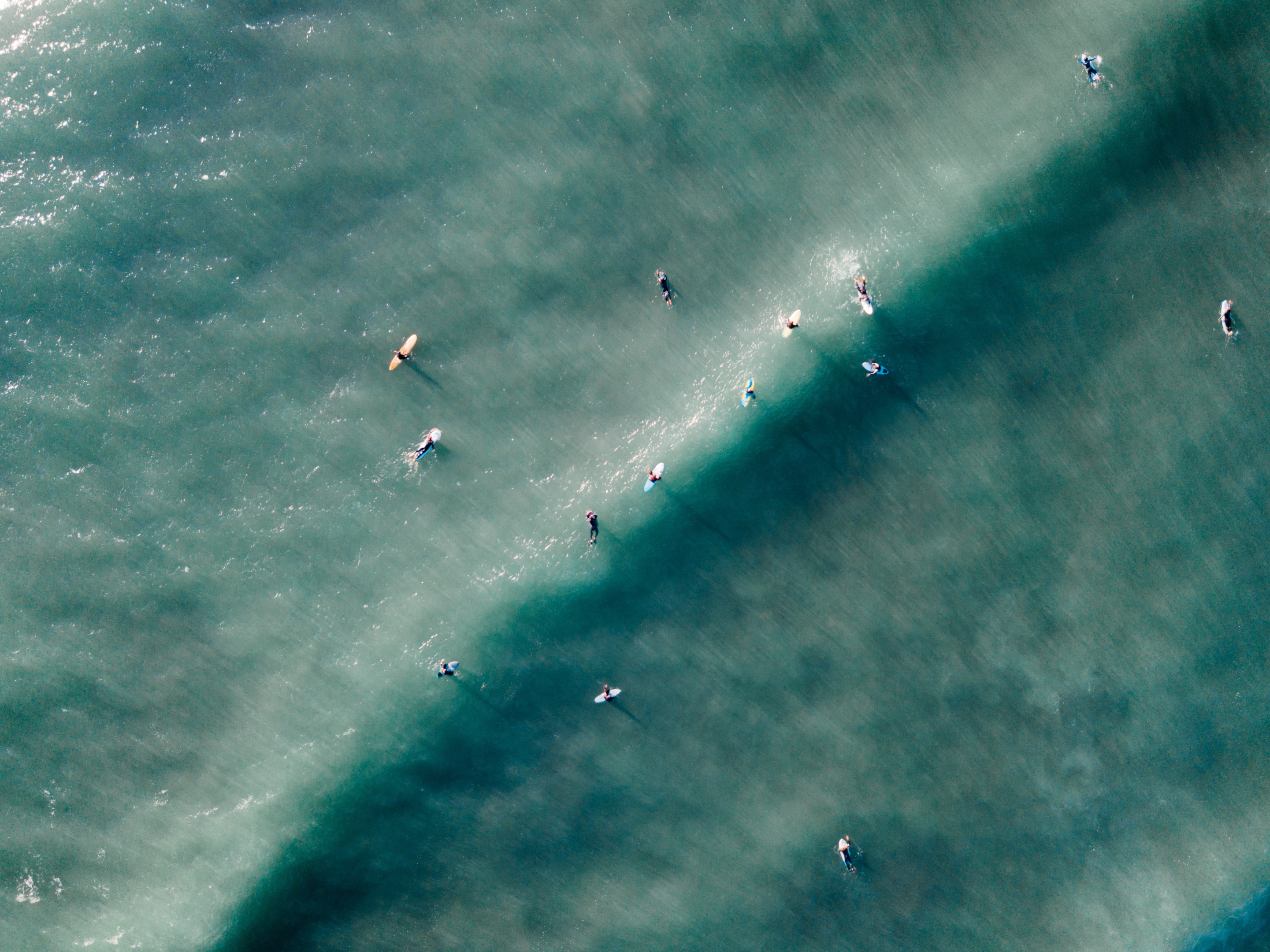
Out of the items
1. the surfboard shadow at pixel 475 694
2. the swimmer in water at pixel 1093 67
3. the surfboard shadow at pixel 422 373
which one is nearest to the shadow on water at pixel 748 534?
the surfboard shadow at pixel 475 694

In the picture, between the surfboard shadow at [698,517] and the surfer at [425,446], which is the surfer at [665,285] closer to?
the surfboard shadow at [698,517]

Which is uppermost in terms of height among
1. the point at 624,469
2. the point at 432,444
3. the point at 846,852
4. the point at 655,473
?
the point at 432,444

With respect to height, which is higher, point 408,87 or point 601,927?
point 408,87

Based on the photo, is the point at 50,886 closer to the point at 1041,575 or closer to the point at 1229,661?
the point at 1041,575

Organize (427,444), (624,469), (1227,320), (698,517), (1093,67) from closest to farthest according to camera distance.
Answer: (427,444) → (624,469) → (698,517) → (1093,67) → (1227,320)

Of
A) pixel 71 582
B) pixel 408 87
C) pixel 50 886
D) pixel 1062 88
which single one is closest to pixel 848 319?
pixel 1062 88

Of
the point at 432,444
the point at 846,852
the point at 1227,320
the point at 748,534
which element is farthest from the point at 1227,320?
the point at 432,444

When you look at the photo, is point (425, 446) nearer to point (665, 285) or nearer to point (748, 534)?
point (665, 285)
